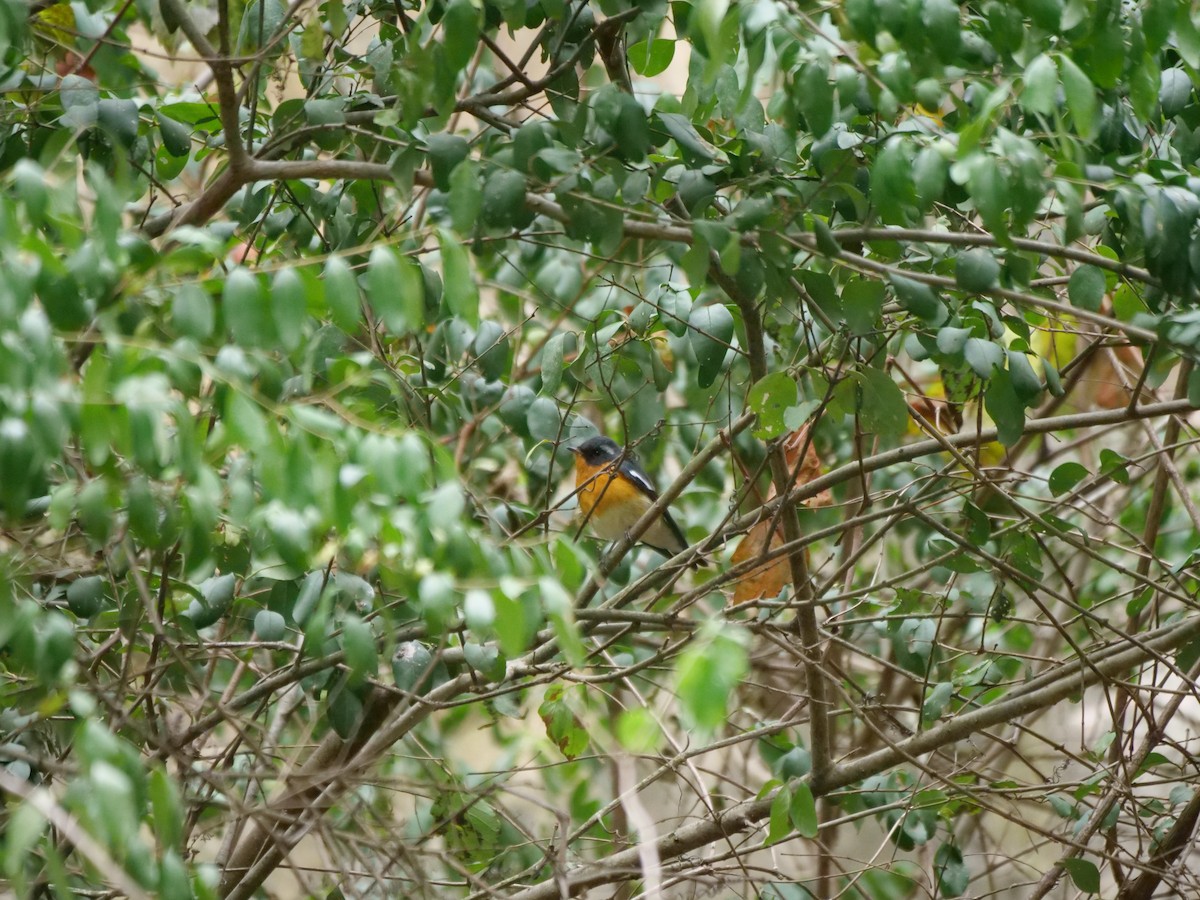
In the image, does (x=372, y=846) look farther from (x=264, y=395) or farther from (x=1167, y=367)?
(x=1167, y=367)

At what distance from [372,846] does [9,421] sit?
3.11ft

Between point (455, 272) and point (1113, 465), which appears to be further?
point (1113, 465)

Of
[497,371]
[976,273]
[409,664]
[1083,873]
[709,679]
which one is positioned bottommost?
[1083,873]

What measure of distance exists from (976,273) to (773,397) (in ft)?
1.98

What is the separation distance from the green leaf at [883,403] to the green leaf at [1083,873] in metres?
1.29

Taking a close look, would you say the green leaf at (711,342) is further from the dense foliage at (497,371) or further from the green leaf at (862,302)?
the green leaf at (862,302)

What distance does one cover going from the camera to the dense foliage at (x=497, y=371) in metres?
1.57

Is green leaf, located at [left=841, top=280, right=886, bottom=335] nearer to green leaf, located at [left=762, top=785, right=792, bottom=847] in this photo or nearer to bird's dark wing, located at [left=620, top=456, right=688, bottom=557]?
green leaf, located at [left=762, top=785, right=792, bottom=847]

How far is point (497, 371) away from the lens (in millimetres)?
3449

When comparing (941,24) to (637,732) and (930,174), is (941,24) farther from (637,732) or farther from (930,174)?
(637,732)

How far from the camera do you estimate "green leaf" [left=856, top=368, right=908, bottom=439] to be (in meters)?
2.65

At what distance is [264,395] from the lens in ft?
5.78

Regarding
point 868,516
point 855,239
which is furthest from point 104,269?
point 868,516

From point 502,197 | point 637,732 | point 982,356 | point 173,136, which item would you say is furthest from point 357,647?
point 173,136
